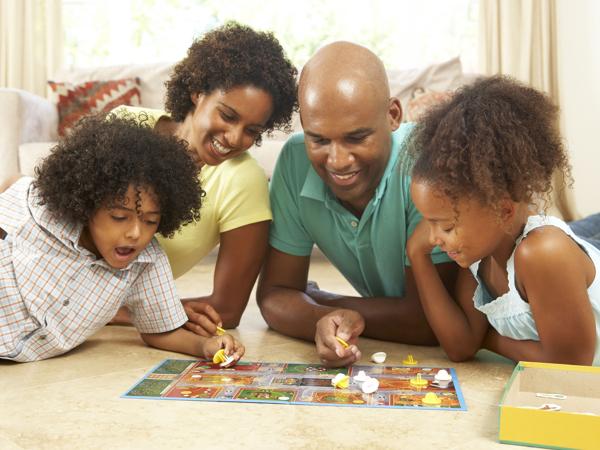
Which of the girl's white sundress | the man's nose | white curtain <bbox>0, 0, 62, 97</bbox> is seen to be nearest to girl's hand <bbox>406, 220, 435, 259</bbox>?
the girl's white sundress

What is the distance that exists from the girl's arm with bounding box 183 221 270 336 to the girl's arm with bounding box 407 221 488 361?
534 millimetres

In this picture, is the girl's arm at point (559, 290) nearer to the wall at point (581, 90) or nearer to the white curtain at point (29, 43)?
the wall at point (581, 90)

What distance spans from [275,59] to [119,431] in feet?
3.89

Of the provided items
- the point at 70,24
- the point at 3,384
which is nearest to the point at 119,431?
the point at 3,384

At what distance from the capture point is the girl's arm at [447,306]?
1.84m

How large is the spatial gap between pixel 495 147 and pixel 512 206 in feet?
0.48

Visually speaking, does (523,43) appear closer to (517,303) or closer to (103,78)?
(103,78)

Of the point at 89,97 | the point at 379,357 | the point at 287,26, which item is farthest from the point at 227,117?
the point at 287,26

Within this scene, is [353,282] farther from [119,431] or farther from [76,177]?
[119,431]

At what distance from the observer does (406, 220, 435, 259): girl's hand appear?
182cm

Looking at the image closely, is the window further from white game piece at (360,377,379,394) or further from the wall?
white game piece at (360,377,379,394)

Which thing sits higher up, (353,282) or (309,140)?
(309,140)

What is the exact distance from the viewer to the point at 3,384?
1751 mm

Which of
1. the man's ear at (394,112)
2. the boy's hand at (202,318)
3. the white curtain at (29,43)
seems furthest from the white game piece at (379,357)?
the white curtain at (29,43)
